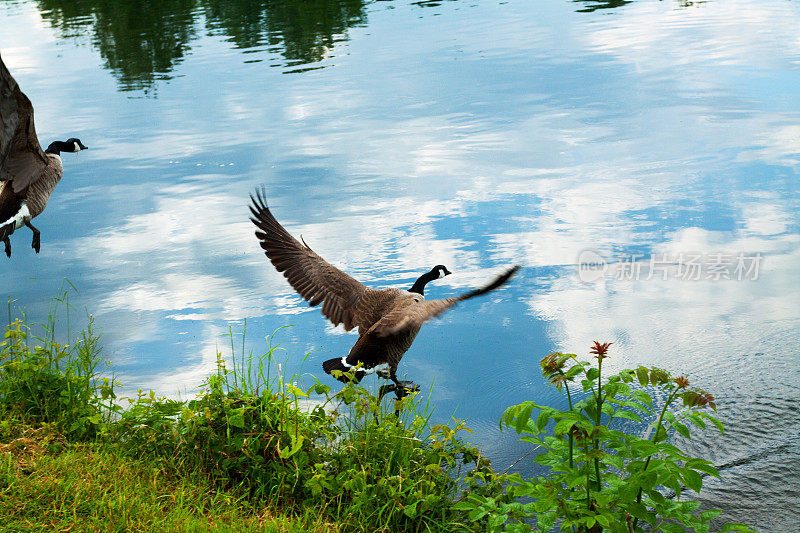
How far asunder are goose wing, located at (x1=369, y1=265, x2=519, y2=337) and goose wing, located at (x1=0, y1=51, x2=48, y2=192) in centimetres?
291

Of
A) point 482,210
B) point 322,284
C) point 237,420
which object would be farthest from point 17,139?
point 482,210

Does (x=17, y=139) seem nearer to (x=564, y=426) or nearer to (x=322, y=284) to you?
(x=322, y=284)

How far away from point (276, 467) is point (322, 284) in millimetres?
2199

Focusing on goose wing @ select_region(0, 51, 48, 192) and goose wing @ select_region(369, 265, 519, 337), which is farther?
goose wing @ select_region(0, 51, 48, 192)

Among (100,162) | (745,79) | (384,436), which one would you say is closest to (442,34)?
(745,79)

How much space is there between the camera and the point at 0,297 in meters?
7.07

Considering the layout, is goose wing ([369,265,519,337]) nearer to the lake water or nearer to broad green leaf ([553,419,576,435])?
the lake water

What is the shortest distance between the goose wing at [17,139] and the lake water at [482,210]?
38.3 inches

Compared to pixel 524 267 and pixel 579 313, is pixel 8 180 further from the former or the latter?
pixel 579 313

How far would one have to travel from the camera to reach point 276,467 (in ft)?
13.1

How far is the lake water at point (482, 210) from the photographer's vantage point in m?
5.61

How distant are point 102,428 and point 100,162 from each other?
7455 mm

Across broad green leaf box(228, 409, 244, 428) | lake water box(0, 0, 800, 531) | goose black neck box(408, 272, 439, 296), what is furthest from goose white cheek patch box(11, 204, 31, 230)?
broad green leaf box(228, 409, 244, 428)

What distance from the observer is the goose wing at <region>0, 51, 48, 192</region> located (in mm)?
5156
